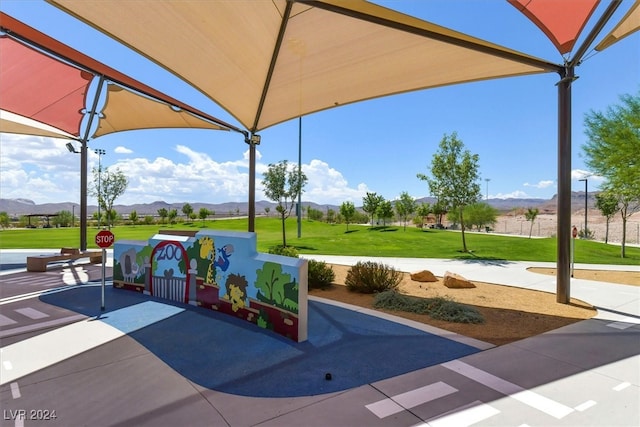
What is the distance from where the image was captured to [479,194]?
18.3 meters

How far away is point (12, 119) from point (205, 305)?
13638 mm

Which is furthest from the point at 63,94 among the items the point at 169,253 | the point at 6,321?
the point at 6,321

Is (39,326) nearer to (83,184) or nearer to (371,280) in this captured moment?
(371,280)

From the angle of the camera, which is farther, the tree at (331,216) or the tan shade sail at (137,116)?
the tree at (331,216)

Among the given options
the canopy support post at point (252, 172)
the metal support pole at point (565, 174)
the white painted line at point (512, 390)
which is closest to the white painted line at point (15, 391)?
the white painted line at point (512, 390)

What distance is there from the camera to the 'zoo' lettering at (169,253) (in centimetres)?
784

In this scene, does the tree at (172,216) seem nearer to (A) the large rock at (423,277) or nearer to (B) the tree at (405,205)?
(B) the tree at (405,205)

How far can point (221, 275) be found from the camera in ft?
22.4

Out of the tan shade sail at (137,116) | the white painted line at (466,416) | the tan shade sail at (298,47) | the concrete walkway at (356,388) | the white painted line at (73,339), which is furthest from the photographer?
the tan shade sail at (137,116)

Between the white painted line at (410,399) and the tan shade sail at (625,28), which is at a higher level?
the tan shade sail at (625,28)

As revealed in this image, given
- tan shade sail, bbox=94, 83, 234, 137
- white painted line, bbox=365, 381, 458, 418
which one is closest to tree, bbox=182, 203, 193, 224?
tan shade sail, bbox=94, 83, 234, 137

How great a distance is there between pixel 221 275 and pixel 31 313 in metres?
4.16

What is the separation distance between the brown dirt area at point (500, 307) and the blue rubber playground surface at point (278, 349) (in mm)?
787

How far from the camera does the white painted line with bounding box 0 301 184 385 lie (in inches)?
176
